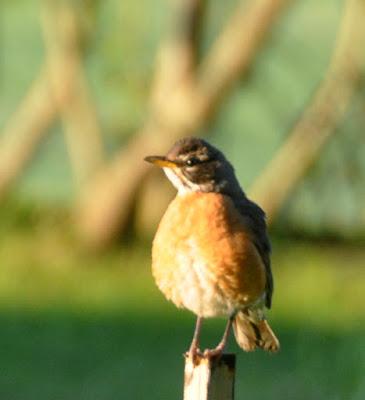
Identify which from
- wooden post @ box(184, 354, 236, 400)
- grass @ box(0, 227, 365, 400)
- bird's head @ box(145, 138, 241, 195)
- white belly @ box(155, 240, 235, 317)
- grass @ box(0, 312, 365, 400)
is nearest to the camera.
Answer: wooden post @ box(184, 354, 236, 400)

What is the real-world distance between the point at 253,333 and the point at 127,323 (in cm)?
675

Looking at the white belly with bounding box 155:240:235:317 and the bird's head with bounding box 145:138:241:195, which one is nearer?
the white belly with bounding box 155:240:235:317

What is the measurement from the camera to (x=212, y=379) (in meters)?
5.59

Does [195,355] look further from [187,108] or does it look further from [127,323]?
[187,108]

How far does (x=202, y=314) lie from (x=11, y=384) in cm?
560

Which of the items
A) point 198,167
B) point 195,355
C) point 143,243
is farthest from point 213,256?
point 143,243

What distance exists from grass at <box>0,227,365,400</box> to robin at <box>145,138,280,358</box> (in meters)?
2.68

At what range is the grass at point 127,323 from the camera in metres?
11.6

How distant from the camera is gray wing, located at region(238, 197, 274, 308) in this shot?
6.45 meters

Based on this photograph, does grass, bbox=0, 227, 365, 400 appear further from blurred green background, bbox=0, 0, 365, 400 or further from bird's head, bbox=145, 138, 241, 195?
bird's head, bbox=145, 138, 241, 195

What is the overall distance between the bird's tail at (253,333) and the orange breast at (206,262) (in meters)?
0.12

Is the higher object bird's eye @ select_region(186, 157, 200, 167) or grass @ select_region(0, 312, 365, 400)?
bird's eye @ select_region(186, 157, 200, 167)

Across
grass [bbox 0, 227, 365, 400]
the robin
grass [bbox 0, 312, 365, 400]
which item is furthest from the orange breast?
grass [bbox 0, 312, 365, 400]

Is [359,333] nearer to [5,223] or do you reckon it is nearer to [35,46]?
[5,223]
